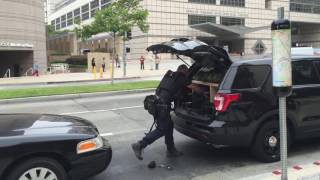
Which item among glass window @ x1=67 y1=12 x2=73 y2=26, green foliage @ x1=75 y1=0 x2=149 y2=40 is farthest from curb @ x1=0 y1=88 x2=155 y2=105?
glass window @ x1=67 y1=12 x2=73 y2=26

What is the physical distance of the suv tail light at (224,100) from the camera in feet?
20.0

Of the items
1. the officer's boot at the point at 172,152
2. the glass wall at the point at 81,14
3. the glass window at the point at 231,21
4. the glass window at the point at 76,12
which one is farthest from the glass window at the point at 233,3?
the officer's boot at the point at 172,152

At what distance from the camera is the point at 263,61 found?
21.5ft

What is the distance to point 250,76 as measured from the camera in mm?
6395

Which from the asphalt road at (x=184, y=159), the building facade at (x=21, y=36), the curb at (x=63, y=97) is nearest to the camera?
the asphalt road at (x=184, y=159)

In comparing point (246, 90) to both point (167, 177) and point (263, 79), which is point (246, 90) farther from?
point (167, 177)

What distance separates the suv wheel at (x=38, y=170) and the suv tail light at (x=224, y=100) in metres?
2.47

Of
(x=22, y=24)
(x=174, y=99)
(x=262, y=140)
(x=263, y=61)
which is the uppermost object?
(x=22, y=24)

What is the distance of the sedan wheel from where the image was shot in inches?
181

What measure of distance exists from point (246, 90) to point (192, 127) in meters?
1.02

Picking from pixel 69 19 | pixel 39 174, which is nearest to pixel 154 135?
pixel 39 174

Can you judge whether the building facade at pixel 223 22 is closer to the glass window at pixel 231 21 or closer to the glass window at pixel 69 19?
the glass window at pixel 231 21

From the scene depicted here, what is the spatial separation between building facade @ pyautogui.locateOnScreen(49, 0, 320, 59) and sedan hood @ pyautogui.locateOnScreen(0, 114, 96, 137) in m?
54.7

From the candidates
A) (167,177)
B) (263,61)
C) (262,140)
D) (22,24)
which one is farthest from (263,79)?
(22,24)
